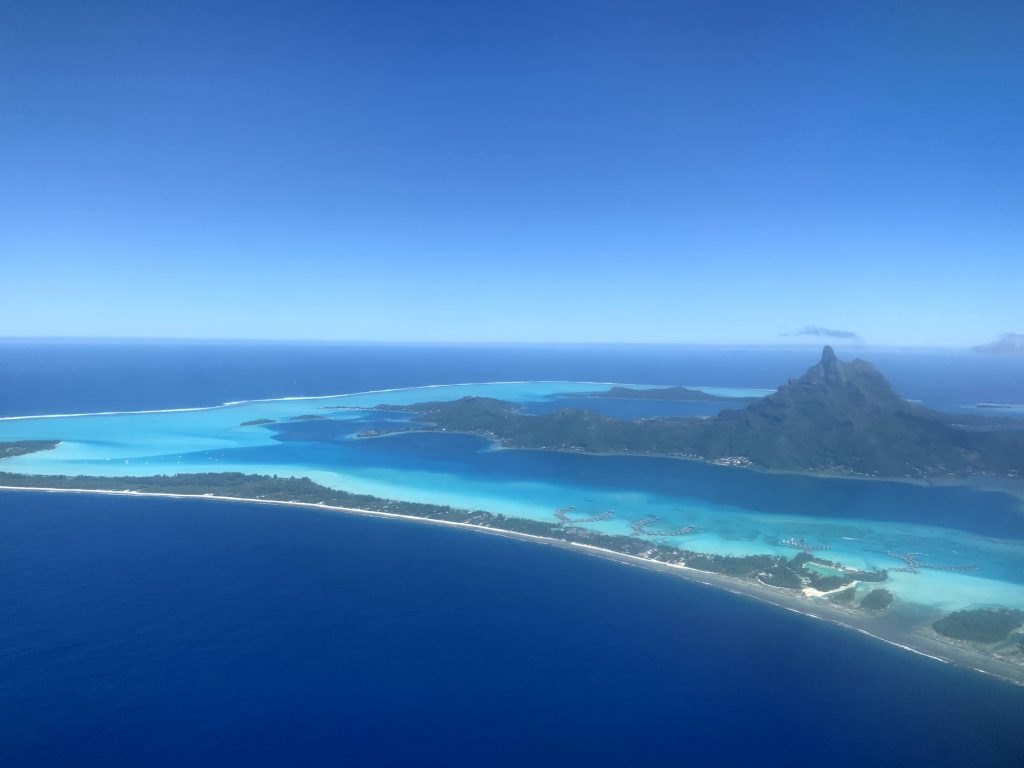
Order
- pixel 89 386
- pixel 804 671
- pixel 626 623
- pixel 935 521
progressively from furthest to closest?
pixel 89 386
pixel 935 521
pixel 626 623
pixel 804 671

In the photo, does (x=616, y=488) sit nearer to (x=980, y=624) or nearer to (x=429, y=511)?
(x=429, y=511)

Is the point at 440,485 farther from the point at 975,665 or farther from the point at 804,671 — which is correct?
the point at 975,665

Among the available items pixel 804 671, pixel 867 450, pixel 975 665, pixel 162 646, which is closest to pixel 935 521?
pixel 867 450

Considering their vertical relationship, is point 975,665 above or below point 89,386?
below

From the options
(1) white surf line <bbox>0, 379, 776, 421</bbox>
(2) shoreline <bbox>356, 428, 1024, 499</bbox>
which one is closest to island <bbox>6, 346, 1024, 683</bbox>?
(2) shoreline <bbox>356, 428, 1024, 499</bbox>

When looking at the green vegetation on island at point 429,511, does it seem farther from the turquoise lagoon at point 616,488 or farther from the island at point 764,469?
the turquoise lagoon at point 616,488

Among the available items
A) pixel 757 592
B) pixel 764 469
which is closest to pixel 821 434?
pixel 764 469

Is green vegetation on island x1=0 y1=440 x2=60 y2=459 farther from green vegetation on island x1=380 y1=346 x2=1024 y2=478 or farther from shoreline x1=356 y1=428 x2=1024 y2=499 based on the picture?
green vegetation on island x1=380 y1=346 x2=1024 y2=478
